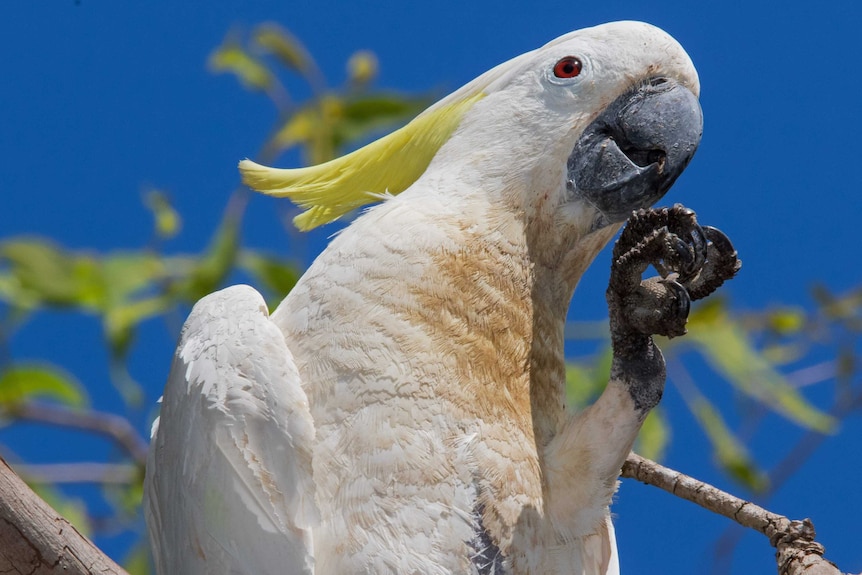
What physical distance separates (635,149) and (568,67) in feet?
0.66

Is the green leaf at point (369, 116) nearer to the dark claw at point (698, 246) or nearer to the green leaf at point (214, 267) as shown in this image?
the green leaf at point (214, 267)

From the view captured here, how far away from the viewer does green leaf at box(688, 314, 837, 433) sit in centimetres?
348

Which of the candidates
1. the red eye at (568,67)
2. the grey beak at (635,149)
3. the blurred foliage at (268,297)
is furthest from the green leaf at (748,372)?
the red eye at (568,67)

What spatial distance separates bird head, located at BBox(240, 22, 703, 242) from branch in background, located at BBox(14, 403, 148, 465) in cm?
231

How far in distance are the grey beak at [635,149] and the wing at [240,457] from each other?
0.63 meters

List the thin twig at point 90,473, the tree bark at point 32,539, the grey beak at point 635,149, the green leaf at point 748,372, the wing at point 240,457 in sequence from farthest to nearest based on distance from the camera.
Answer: the thin twig at point 90,473 → the green leaf at point 748,372 → the grey beak at point 635,149 → the wing at point 240,457 → the tree bark at point 32,539

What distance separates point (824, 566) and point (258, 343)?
100 centimetres

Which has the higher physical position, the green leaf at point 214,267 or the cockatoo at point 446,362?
the green leaf at point 214,267

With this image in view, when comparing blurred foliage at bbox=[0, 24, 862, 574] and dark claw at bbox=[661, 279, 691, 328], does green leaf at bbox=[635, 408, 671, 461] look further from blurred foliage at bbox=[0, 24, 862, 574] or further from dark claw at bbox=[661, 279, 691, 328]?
dark claw at bbox=[661, 279, 691, 328]

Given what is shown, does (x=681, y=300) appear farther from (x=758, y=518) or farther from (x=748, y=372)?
(x=748, y=372)

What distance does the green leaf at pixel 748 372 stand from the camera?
137 inches

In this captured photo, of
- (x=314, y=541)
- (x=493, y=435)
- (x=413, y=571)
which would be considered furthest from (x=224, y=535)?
(x=493, y=435)

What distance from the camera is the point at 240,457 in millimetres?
1938

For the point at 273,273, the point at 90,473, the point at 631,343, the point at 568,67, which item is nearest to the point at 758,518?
the point at 631,343
